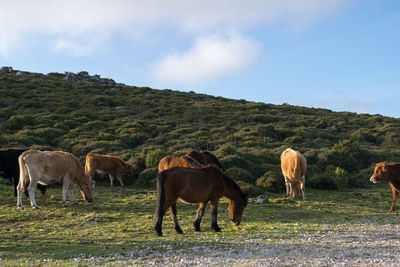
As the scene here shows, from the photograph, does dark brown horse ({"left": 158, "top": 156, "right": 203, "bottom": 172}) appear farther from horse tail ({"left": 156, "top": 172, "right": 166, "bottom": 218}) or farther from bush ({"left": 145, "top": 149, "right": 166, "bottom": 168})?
bush ({"left": 145, "top": 149, "right": 166, "bottom": 168})

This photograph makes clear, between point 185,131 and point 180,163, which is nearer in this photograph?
point 180,163

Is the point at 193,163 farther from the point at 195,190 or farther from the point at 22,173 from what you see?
the point at 22,173

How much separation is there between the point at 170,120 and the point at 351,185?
800 inches

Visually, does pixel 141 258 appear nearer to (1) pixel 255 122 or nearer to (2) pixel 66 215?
(2) pixel 66 215

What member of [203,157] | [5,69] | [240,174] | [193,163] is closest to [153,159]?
[240,174]

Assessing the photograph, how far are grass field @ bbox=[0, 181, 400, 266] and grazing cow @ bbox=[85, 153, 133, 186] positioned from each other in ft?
7.55

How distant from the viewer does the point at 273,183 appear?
18.9 meters

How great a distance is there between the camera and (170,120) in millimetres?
37719

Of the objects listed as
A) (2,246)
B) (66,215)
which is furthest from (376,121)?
(2,246)

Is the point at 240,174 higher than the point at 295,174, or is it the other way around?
the point at 295,174

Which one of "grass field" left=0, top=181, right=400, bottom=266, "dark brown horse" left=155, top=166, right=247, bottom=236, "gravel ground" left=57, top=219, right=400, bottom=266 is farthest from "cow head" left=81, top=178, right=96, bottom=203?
"gravel ground" left=57, top=219, right=400, bottom=266

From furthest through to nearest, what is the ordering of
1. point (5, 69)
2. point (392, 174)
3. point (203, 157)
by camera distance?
point (5, 69)
point (203, 157)
point (392, 174)

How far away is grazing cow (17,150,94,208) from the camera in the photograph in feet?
43.3

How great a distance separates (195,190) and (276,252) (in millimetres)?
2784
